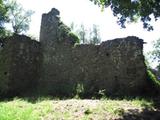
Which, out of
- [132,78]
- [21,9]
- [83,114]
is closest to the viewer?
[83,114]

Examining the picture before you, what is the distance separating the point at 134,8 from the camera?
46.6 ft

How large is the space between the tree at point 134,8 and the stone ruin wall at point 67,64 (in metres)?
1.13

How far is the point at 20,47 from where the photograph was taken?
17.9 metres

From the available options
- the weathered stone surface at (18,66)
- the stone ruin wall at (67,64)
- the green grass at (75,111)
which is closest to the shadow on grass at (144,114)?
the green grass at (75,111)

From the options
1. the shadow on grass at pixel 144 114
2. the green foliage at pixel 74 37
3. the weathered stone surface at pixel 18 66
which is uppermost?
the green foliage at pixel 74 37

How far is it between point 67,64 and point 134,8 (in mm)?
5207

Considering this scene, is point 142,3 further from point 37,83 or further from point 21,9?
point 21,9

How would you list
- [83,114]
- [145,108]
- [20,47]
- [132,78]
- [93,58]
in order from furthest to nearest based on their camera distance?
[20,47]
[93,58]
[132,78]
[145,108]
[83,114]

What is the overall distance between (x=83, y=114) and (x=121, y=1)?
18.9 ft

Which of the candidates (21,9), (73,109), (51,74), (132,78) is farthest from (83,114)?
(21,9)

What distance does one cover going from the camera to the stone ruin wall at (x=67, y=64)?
15086 mm

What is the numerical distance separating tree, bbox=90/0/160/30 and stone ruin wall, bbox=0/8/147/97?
3.71 feet

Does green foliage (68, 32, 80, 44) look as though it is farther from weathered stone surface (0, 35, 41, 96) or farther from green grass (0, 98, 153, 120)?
green grass (0, 98, 153, 120)

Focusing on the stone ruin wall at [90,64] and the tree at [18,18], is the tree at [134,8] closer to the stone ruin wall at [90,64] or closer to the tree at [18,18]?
the stone ruin wall at [90,64]
